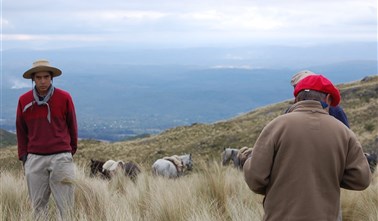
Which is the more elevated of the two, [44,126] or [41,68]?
[41,68]

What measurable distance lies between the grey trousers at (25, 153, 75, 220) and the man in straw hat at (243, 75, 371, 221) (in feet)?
9.96

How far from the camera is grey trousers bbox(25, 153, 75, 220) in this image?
6.25m

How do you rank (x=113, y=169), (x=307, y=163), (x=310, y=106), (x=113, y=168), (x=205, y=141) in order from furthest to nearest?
(x=205, y=141), (x=113, y=168), (x=113, y=169), (x=310, y=106), (x=307, y=163)

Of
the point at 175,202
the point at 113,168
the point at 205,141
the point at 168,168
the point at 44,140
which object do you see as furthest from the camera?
the point at 205,141

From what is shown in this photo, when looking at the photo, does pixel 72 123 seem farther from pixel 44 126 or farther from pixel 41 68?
pixel 41 68

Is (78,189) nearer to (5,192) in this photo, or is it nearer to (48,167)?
(48,167)

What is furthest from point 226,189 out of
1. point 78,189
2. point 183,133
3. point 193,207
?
point 183,133

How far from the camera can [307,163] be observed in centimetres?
366

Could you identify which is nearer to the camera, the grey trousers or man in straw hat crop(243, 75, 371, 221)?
man in straw hat crop(243, 75, 371, 221)

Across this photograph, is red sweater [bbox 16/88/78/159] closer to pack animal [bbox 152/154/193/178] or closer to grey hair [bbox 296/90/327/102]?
grey hair [bbox 296/90/327/102]

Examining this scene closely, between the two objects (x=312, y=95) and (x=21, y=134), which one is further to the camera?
(x=21, y=134)

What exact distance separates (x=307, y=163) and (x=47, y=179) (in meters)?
3.54

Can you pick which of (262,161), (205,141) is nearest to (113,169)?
(262,161)

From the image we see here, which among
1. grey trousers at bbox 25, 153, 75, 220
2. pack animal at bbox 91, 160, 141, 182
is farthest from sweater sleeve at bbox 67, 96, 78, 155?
pack animal at bbox 91, 160, 141, 182
